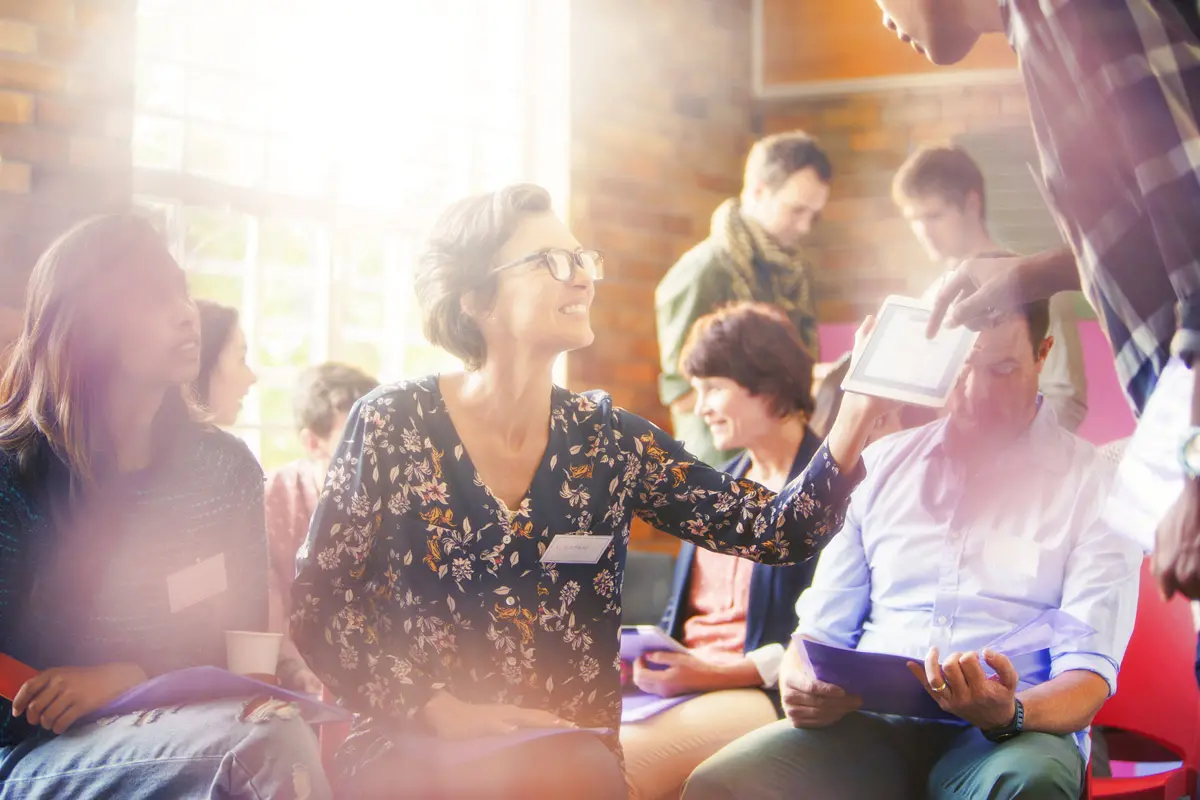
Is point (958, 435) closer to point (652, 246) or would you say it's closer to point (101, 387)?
point (101, 387)

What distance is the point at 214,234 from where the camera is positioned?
3.10 metres

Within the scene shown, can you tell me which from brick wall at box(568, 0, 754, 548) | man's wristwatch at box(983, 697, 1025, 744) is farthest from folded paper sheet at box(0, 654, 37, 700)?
brick wall at box(568, 0, 754, 548)

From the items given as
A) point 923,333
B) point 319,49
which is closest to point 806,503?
point 923,333

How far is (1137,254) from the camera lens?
2.86ft

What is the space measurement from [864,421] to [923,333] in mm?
130

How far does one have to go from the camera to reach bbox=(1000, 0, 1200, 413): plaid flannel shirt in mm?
825

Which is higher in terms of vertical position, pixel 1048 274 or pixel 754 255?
pixel 754 255

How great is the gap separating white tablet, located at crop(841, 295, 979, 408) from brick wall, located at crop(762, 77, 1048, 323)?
193cm

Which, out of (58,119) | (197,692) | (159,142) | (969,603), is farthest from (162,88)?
(969,603)

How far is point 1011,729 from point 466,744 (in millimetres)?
696

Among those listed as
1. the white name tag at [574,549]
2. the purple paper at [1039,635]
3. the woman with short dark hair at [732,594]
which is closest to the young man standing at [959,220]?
the woman with short dark hair at [732,594]

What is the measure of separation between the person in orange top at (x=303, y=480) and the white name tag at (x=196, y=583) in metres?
0.40

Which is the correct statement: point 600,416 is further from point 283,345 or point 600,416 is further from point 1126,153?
point 283,345

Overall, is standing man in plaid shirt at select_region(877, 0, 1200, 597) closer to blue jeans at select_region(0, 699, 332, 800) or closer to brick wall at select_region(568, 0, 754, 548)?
blue jeans at select_region(0, 699, 332, 800)
